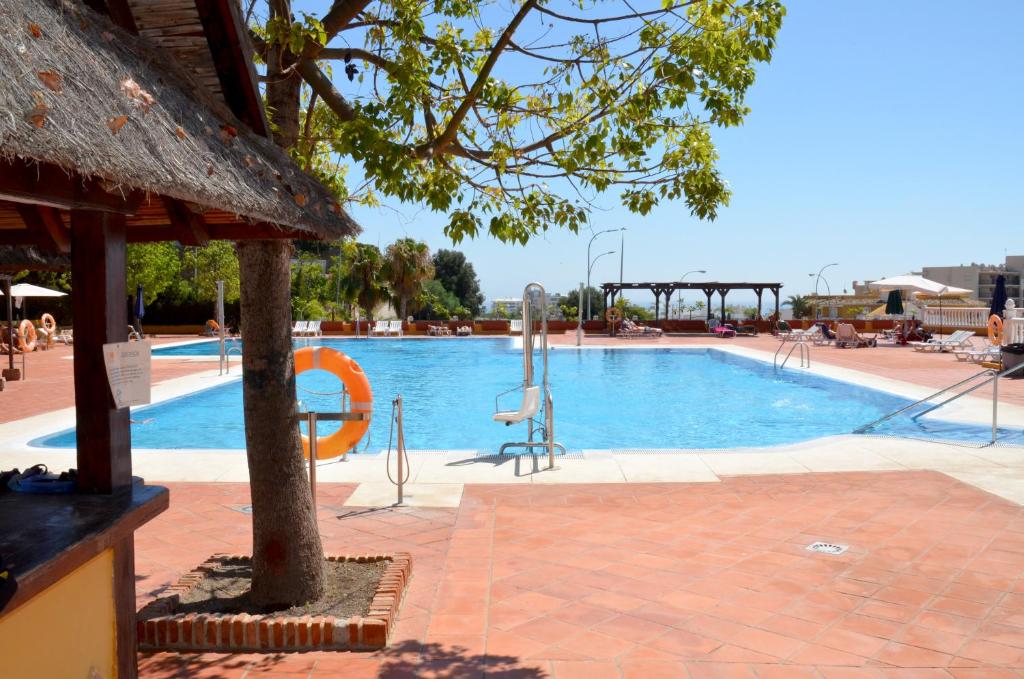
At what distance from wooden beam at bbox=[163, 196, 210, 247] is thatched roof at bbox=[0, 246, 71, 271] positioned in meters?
2.73

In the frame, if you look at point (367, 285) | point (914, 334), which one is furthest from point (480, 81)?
point (367, 285)

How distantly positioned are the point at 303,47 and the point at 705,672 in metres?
3.85

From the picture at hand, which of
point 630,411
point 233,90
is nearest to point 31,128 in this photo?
point 233,90

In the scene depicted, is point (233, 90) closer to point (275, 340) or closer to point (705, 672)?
point (275, 340)

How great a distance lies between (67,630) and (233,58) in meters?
2.81

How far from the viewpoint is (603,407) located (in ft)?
53.3

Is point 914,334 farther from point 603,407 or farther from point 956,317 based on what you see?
point 603,407

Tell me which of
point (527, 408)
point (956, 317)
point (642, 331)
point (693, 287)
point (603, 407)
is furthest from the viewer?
point (693, 287)

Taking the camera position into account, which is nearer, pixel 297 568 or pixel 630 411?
pixel 297 568

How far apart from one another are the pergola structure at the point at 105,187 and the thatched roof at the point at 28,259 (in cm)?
289

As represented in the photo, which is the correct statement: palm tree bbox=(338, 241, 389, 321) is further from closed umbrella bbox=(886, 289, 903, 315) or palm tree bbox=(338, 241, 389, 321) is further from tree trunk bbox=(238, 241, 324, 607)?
tree trunk bbox=(238, 241, 324, 607)

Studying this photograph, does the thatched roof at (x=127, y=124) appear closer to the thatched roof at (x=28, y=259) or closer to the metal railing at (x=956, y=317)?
the thatched roof at (x=28, y=259)

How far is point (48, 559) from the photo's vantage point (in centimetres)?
258

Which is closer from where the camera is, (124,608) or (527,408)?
(124,608)
